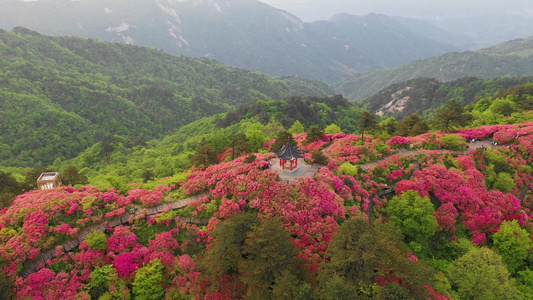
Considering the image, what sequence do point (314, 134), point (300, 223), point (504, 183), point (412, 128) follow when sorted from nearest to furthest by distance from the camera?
point (300, 223)
point (504, 183)
point (314, 134)
point (412, 128)

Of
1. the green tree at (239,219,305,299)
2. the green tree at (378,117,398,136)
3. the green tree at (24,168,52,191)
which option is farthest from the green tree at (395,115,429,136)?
→ the green tree at (24,168,52,191)

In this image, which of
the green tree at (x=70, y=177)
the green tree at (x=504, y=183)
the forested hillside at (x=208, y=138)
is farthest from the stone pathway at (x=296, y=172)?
the green tree at (x=70, y=177)

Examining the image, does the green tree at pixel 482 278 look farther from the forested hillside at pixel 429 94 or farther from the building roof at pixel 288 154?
the forested hillside at pixel 429 94

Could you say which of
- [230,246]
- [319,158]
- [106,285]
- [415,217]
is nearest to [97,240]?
[106,285]

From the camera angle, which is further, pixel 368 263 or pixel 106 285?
pixel 106 285

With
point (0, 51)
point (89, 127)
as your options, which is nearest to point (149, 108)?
point (89, 127)

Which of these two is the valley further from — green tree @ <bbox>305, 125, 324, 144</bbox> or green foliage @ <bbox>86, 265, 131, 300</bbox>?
green tree @ <bbox>305, 125, 324, 144</bbox>

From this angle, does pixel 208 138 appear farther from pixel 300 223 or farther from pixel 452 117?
pixel 452 117
